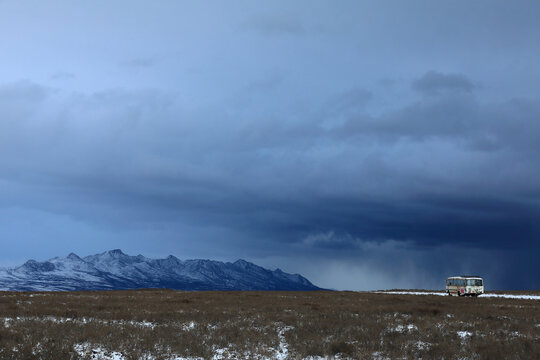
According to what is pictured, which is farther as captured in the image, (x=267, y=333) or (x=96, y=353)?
(x=267, y=333)

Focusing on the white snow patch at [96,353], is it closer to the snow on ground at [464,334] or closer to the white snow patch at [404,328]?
the white snow patch at [404,328]

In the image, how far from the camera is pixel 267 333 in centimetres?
2292

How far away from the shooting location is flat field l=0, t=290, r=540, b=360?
19.0 meters

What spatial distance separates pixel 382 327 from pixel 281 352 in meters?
7.37

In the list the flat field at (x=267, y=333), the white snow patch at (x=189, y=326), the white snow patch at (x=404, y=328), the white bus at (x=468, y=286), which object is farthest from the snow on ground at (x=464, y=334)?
the white bus at (x=468, y=286)

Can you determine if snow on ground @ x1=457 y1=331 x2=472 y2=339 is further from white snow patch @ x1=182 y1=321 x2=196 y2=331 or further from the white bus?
the white bus

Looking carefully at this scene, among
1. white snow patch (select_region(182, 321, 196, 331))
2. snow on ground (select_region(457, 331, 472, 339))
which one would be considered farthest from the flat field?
snow on ground (select_region(457, 331, 472, 339))

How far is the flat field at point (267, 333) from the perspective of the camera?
19.0 metres

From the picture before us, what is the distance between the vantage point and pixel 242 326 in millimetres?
24812

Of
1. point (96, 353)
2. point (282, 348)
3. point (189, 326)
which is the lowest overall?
point (96, 353)

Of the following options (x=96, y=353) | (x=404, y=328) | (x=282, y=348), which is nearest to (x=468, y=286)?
(x=404, y=328)

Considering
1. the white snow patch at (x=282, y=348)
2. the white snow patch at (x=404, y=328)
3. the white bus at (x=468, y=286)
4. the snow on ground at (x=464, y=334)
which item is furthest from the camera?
the white bus at (x=468, y=286)

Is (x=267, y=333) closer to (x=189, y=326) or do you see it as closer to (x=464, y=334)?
(x=189, y=326)

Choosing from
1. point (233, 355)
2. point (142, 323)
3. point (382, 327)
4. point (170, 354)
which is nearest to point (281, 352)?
point (233, 355)
